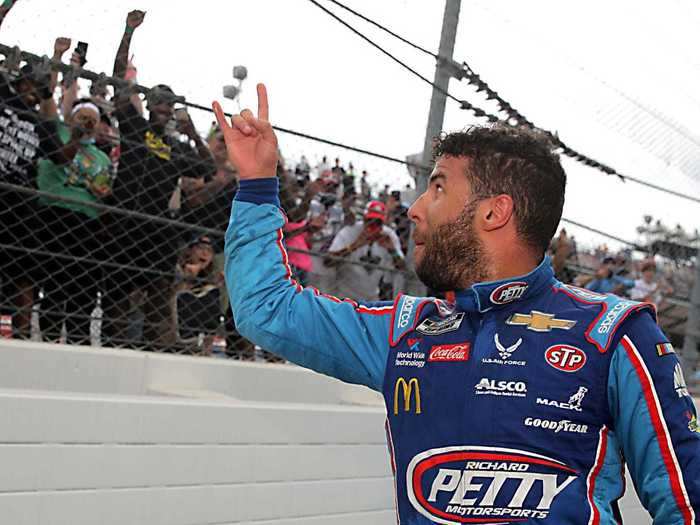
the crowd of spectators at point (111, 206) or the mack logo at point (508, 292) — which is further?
the crowd of spectators at point (111, 206)

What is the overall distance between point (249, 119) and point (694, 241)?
5.01 meters

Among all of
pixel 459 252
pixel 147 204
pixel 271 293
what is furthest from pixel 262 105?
pixel 147 204

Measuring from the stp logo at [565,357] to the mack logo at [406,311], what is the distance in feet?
1.05

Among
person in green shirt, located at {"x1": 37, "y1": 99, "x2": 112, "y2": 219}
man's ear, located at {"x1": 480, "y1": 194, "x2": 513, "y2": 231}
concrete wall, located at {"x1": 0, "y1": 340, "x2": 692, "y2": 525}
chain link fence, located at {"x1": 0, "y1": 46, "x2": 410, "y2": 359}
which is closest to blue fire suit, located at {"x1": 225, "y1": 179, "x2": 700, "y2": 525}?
man's ear, located at {"x1": 480, "y1": 194, "x2": 513, "y2": 231}

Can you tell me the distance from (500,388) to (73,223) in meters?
2.58

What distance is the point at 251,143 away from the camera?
5.20 ft

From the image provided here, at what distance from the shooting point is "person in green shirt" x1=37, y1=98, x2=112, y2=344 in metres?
3.36

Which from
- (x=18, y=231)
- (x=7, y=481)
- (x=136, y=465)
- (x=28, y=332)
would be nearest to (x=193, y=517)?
(x=136, y=465)

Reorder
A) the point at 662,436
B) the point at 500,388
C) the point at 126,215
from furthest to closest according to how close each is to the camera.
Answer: the point at 126,215, the point at 500,388, the point at 662,436

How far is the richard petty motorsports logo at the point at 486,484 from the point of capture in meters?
1.37

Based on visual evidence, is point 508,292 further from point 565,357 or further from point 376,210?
point 376,210

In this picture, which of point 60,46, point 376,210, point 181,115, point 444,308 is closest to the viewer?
point 444,308

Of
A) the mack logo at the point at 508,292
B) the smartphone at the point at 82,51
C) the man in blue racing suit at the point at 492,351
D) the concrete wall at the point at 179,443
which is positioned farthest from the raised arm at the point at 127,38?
the mack logo at the point at 508,292

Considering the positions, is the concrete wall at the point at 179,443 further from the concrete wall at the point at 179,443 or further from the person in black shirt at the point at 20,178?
the person in black shirt at the point at 20,178
